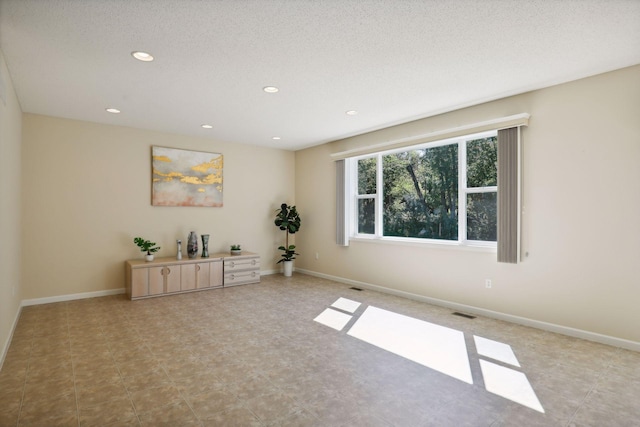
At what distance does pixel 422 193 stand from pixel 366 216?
120cm

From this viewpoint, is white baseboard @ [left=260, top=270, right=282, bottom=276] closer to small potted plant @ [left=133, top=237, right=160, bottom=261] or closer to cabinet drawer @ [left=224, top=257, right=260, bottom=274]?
cabinet drawer @ [left=224, top=257, right=260, bottom=274]

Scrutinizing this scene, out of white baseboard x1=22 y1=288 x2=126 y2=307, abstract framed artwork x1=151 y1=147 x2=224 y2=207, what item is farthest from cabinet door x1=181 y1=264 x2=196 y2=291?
abstract framed artwork x1=151 y1=147 x2=224 y2=207

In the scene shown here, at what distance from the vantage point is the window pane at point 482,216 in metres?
4.20

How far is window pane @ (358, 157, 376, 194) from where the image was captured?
5812 mm

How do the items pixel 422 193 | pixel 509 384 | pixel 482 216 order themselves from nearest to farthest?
pixel 509 384 → pixel 482 216 → pixel 422 193

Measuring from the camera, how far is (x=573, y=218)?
11.3 ft

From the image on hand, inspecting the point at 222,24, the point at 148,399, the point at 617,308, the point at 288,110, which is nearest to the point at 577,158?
the point at 617,308

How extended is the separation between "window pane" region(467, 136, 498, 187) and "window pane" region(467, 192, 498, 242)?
170 millimetres

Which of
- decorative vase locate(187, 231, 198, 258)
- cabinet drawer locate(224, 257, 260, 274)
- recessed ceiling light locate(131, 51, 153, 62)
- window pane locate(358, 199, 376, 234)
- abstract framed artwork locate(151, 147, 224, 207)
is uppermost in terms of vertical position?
recessed ceiling light locate(131, 51, 153, 62)

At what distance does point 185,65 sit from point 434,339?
3.59m

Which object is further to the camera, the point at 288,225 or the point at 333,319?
the point at 288,225

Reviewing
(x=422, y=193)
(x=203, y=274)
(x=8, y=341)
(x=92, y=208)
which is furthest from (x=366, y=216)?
(x=8, y=341)

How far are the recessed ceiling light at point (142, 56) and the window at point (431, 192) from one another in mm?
3609

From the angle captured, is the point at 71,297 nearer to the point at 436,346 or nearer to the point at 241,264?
the point at 241,264
